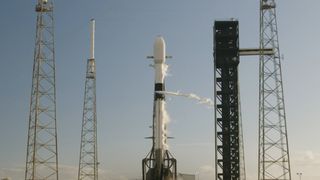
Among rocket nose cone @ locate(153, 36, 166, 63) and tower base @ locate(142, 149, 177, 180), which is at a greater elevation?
rocket nose cone @ locate(153, 36, 166, 63)

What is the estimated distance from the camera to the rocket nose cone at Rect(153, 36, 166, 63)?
70.5 m

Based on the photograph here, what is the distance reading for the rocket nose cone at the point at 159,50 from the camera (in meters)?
70.5

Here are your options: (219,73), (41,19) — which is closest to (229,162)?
(219,73)

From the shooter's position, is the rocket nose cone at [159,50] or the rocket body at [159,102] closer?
the rocket body at [159,102]

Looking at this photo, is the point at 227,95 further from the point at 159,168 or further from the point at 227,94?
the point at 159,168

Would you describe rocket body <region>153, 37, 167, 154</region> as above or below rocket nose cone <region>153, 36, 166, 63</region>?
below

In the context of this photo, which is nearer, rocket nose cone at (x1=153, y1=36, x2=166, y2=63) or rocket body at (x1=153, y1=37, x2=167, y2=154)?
rocket body at (x1=153, y1=37, x2=167, y2=154)

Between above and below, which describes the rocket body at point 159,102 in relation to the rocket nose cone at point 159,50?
below

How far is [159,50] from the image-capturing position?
71.0 meters

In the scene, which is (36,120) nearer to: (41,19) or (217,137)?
(41,19)

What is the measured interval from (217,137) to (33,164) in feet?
108

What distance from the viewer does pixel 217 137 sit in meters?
91.9

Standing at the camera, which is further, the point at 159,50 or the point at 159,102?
the point at 159,50

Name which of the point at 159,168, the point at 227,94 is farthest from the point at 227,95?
the point at 159,168
